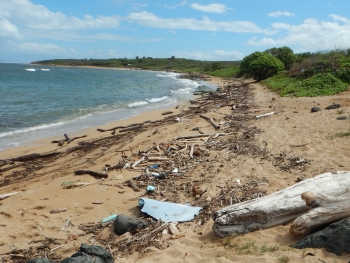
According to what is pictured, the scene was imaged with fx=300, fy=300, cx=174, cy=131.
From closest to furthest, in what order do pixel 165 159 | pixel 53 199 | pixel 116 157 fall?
pixel 53 199, pixel 165 159, pixel 116 157

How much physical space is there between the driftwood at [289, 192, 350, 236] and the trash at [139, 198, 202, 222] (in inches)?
72.9

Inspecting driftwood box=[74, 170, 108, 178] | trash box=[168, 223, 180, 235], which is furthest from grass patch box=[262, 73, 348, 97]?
trash box=[168, 223, 180, 235]

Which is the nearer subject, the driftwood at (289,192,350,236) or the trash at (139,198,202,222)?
the driftwood at (289,192,350,236)

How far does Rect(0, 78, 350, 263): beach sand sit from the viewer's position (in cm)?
412

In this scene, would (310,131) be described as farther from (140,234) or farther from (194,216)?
(140,234)

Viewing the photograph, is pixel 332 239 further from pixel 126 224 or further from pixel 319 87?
pixel 319 87

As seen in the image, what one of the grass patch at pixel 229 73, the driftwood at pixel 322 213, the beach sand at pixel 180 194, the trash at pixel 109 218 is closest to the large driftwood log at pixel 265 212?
Answer: the beach sand at pixel 180 194

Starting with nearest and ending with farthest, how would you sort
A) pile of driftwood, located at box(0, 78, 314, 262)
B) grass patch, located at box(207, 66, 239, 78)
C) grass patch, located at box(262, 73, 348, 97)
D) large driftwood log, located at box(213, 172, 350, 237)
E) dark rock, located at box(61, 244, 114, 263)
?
dark rock, located at box(61, 244, 114, 263)
large driftwood log, located at box(213, 172, 350, 237)
pile of driftwood, located at box(0, 78, 314, 262)
grass patch, located at box(262, 73, 348, 97)
grass patch, located at box(207, 66, 239, 78)

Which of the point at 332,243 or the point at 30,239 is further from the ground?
the point at 332,243

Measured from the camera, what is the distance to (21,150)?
35.6ft

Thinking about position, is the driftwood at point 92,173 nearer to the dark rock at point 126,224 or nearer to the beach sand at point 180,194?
the beach sand at point 180,194

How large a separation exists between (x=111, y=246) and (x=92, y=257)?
84cm

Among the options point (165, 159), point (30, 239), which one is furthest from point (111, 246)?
point (165, 159)

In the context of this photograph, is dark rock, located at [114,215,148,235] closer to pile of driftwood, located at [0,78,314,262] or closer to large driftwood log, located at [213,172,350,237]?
pile of driftwood, located at [0,78,314,262]
